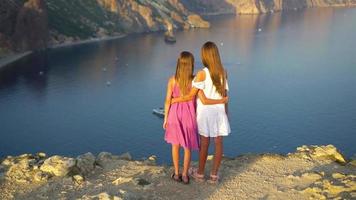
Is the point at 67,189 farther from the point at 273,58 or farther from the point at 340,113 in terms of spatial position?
the point at 273,58

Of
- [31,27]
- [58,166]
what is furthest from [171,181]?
[31,27]

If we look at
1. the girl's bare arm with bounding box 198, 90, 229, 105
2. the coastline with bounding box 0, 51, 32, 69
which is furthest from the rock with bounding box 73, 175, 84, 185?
the coastline with bounding box 0, 51, 32, 69

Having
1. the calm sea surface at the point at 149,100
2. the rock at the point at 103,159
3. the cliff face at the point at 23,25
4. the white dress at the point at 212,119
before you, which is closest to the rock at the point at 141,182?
the white dress at the point at 212,119

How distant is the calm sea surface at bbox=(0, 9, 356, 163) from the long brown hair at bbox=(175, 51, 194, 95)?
203 ft

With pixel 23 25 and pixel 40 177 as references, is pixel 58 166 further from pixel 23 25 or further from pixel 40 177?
pixel 23 25

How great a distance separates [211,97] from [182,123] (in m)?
1.36

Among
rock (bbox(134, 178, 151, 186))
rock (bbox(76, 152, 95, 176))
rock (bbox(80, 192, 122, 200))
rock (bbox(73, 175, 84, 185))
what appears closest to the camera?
rock (bbox(80, 192, 122, 200))

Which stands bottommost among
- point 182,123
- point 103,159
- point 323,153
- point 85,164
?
point 323,153

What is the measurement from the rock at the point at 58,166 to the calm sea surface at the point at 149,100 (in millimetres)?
57372

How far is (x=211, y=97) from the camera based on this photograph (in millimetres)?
14969

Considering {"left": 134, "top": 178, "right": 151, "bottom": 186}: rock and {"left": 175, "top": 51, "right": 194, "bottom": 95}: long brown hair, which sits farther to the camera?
{"left": 134, "top": 178, "right": 151, "bottom": 186}: rock

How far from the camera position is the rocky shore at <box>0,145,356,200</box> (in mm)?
15688

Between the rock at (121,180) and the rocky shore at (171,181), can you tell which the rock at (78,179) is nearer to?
the rocky shore at (171,181)

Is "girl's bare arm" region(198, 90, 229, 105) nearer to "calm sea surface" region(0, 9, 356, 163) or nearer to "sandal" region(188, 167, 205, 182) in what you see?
"sandal" region(188, 167, 205, 182)
